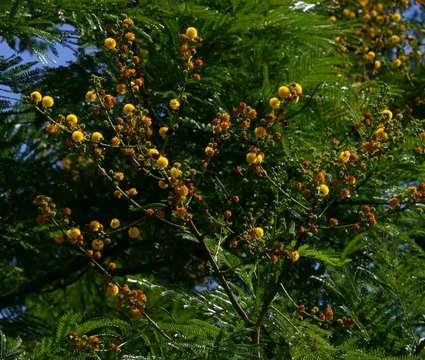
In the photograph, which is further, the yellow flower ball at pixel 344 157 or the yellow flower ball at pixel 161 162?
the yellow flower ball at pixel 344 157

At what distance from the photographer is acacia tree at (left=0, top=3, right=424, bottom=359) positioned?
329 cm

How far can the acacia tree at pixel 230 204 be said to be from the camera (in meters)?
3.29

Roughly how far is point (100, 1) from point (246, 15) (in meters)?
0.93

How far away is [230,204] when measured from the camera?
447 cm

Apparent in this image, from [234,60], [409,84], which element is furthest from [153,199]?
[409,84]

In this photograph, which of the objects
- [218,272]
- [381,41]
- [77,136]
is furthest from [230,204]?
[381,41]

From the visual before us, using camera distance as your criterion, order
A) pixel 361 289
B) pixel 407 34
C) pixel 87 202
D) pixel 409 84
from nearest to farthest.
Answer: pixel 361 289, pixel 87 202, pixel 409 84, pixel 407 34

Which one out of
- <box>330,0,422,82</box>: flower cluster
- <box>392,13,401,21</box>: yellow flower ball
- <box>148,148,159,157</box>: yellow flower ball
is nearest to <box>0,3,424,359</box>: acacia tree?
<box>148,148,159,157</box>: yellow flower ball

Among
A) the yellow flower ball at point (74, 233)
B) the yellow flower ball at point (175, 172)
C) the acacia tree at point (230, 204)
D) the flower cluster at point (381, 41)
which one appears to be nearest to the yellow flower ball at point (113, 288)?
the acacia tree at point (230, 204)

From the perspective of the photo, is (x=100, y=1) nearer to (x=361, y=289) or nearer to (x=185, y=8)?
(x=185, y=8)

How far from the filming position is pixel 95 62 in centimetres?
501

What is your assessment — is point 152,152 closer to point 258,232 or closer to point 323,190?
point 258,232

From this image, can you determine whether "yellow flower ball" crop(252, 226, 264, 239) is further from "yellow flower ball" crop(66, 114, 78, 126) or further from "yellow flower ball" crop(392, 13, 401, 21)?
"yellow flower ball" crop(392, 13, 401, 21)

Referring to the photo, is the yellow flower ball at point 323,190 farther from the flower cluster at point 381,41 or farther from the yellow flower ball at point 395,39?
the yellow flower ball at point 395,39
